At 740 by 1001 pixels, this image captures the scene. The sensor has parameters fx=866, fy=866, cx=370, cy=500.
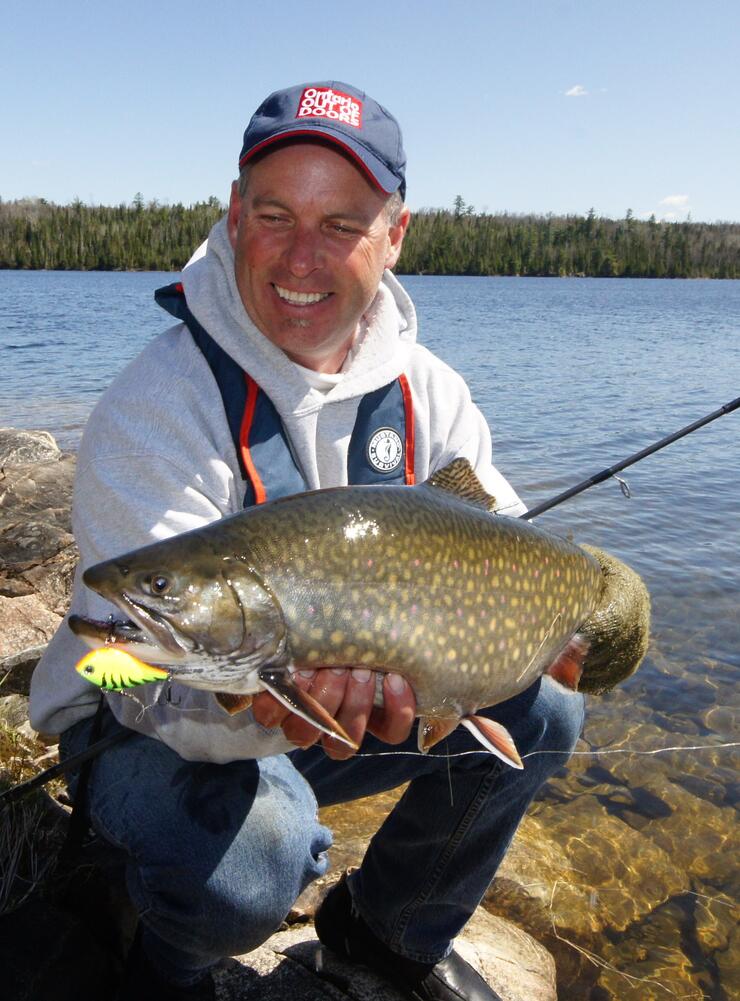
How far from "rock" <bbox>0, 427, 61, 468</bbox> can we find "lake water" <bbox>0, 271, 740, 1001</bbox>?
328 centimetres

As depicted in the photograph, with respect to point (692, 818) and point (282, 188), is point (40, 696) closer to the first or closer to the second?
point (282, 188)

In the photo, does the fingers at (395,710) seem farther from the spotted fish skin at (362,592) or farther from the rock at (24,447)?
the rock at (24,447)

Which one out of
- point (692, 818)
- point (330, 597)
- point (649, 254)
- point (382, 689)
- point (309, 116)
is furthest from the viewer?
point (649, 254)

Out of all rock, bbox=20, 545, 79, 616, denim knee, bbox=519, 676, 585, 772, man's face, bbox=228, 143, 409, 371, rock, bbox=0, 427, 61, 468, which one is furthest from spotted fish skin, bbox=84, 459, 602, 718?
rock, bbox=0, 427, 61, 468

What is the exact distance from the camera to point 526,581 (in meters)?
2.37

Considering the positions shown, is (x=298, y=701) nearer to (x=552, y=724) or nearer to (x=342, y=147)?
(x=552, y=724)

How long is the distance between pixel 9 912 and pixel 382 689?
52.6 inches

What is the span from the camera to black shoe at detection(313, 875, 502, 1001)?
2758mm

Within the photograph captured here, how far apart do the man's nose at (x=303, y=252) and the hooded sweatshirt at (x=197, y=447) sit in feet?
0.75

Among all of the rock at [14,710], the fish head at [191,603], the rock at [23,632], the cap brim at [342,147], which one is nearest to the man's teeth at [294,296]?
the cap brim at [342,147]

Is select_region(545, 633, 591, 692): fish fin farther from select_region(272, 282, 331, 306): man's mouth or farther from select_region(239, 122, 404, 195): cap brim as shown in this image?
select_region(239, 122, 404, 195): cap brim

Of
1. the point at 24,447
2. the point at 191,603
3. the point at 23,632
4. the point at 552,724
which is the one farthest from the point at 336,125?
the point at 24,447

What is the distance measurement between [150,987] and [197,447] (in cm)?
151

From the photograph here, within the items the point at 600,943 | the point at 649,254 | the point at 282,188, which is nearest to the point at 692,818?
the point at 600,943
